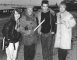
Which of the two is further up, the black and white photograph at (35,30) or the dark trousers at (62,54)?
the black and white photograph at (35,30)

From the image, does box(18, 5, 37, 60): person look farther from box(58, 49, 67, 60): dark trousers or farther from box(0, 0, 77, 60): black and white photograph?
box(58, 49, 67, 60): dark trousers

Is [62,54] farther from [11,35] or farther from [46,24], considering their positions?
[11,35]

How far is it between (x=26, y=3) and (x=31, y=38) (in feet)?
43.0

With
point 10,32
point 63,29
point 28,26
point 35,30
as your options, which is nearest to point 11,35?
point 10,32

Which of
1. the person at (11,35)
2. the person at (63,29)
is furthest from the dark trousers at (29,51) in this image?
the person at (63,29)

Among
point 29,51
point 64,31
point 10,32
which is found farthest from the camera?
point 64,31

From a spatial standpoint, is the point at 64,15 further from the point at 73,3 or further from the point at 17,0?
the point at 73,3

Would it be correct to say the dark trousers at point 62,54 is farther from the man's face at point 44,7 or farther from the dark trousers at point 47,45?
the man's face at point 44,7

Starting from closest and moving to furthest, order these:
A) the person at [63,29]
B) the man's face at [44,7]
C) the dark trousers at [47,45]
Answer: the man's face at [44,7] → the person at [63,29] → the dark trousers at [47,45]

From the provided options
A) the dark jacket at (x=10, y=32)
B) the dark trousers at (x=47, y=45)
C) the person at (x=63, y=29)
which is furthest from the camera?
the dark trousers at (x=47, y=45)

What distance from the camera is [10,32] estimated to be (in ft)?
16.7

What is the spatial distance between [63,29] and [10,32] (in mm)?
1381

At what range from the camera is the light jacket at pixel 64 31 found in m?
5.41

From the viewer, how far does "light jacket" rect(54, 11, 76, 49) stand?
213 inches
